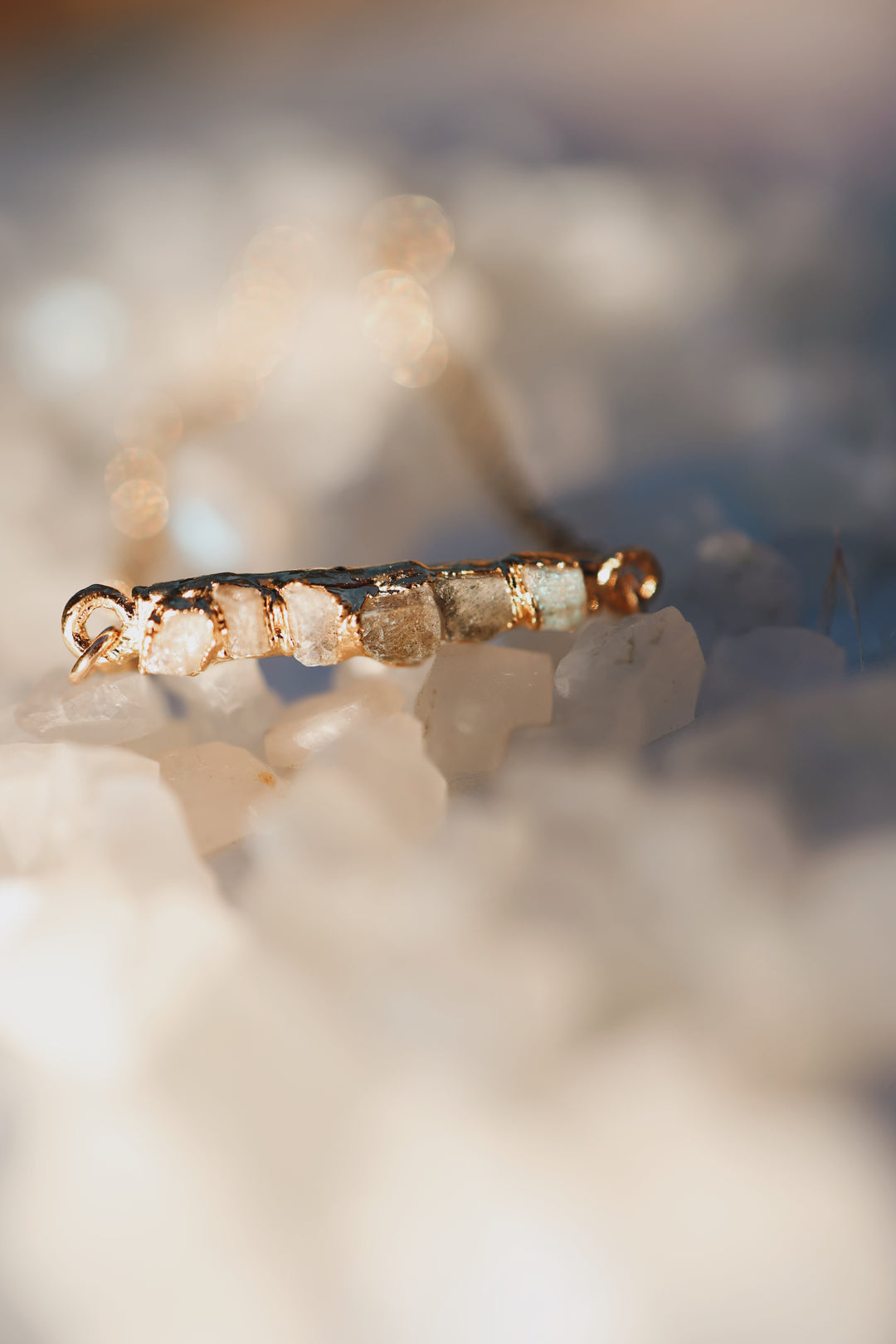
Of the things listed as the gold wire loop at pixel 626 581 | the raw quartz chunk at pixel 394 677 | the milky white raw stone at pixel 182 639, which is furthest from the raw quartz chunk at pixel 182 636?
the gold wire loop at pixel 626 581

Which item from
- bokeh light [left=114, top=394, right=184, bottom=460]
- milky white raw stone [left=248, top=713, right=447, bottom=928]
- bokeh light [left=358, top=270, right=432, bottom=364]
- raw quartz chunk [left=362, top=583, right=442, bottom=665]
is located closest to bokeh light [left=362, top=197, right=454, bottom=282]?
bokeh light [left=358, top=270, right=432, bottom=364]

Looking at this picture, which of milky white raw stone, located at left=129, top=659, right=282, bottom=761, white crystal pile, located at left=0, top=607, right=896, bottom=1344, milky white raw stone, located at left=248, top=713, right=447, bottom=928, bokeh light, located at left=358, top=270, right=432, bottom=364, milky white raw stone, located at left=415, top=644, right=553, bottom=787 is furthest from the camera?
bokeh light, located at left=358, top=270, right=432, bottom=364

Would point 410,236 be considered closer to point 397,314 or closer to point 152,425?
point 397,314

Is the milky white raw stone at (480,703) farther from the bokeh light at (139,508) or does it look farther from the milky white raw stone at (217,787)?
the bokeh light at (139,508)

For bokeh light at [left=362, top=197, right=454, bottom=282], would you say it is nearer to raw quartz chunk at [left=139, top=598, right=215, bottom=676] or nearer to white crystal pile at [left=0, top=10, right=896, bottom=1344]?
white crystal pile at [left=0, top=10, right=896, bottom=1344]

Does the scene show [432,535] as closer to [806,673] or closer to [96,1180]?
[806,673]

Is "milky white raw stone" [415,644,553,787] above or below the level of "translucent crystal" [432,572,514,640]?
below

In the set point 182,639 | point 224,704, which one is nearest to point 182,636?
point 182,639
